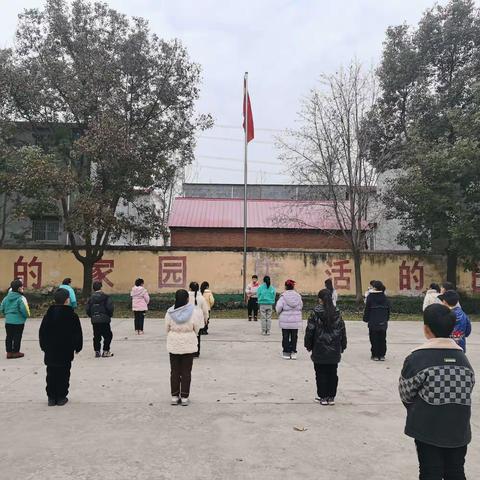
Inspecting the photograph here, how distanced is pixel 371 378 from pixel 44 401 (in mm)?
4786

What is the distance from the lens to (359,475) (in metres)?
4.12

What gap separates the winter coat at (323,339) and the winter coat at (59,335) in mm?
3001

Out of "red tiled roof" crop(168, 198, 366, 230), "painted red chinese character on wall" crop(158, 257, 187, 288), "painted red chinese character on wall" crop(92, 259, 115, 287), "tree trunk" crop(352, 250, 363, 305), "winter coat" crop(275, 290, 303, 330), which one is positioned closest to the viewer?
"winter coat" crop(275, 290, 303, 330)

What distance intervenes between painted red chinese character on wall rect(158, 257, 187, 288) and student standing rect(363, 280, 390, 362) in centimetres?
1332

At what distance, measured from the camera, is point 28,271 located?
21.8 metres

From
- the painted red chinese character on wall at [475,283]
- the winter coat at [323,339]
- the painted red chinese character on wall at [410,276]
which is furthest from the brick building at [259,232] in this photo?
the winter coat at [323,339]

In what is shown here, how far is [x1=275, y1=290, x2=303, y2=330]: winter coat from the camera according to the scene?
380 inches

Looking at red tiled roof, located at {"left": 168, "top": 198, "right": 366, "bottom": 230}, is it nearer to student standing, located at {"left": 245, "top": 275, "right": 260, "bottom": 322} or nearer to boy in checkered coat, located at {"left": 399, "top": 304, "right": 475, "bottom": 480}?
student standing, located at {"left": 245, "top": 275, "right": 260, "bottom": 322}

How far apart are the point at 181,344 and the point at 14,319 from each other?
4.76 metres

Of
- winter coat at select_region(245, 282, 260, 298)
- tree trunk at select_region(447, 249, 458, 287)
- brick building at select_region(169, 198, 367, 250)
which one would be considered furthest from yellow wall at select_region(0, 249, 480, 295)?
winter coat at select_region(245, 282, 260, 298)

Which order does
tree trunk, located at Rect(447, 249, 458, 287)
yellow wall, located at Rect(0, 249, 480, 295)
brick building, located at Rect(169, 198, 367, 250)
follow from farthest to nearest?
brick building, located at Rect(169, 198, 367, 250) < yellow wall, located at Rect(0, 249, 480, 295) < tree trunk, located at Rect(447, 249, 458, 287)

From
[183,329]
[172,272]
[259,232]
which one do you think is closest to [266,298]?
[183,329]

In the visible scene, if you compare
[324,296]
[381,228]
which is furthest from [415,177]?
[324,296]

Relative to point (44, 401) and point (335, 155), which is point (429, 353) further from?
point (335, 155)
